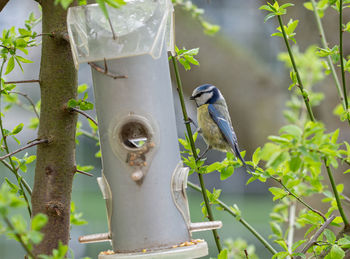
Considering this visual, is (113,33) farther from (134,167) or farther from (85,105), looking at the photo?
(134,167)

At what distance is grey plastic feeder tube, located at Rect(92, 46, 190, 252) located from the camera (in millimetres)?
1677

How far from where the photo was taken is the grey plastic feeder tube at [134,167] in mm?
1677

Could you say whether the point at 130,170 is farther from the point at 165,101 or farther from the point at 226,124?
the point at 226,124

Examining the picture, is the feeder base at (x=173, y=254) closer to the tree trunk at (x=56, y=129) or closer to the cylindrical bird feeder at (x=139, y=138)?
the cylindrical bird feeder at (x=139, y=138)

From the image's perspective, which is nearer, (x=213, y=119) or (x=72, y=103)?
(x=72, y=103)

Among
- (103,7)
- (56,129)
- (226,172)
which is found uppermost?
(103,7)

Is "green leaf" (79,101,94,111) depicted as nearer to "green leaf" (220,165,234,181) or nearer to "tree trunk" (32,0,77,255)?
"tree trunk" (32,0,77,255)

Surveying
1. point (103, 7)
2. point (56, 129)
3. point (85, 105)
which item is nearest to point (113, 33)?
point (85, 105)

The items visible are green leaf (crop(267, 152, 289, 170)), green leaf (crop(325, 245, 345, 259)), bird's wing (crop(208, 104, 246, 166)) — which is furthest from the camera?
bird's wing (crop(208, 104, 246, 166))

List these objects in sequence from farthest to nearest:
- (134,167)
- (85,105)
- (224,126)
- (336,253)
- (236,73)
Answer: (236,73) → (224,126) → (134,167) → (85,105) → (336,253)

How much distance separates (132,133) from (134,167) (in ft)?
0.35

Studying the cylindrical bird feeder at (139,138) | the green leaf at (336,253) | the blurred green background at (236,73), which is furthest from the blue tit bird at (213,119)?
the blurred green background at (236,73)

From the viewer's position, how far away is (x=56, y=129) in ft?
5.36

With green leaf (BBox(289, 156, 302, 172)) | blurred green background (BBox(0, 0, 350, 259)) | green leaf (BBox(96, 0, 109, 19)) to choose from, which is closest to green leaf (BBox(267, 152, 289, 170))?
green leaf (BBox(289, 156, 302, 172))
